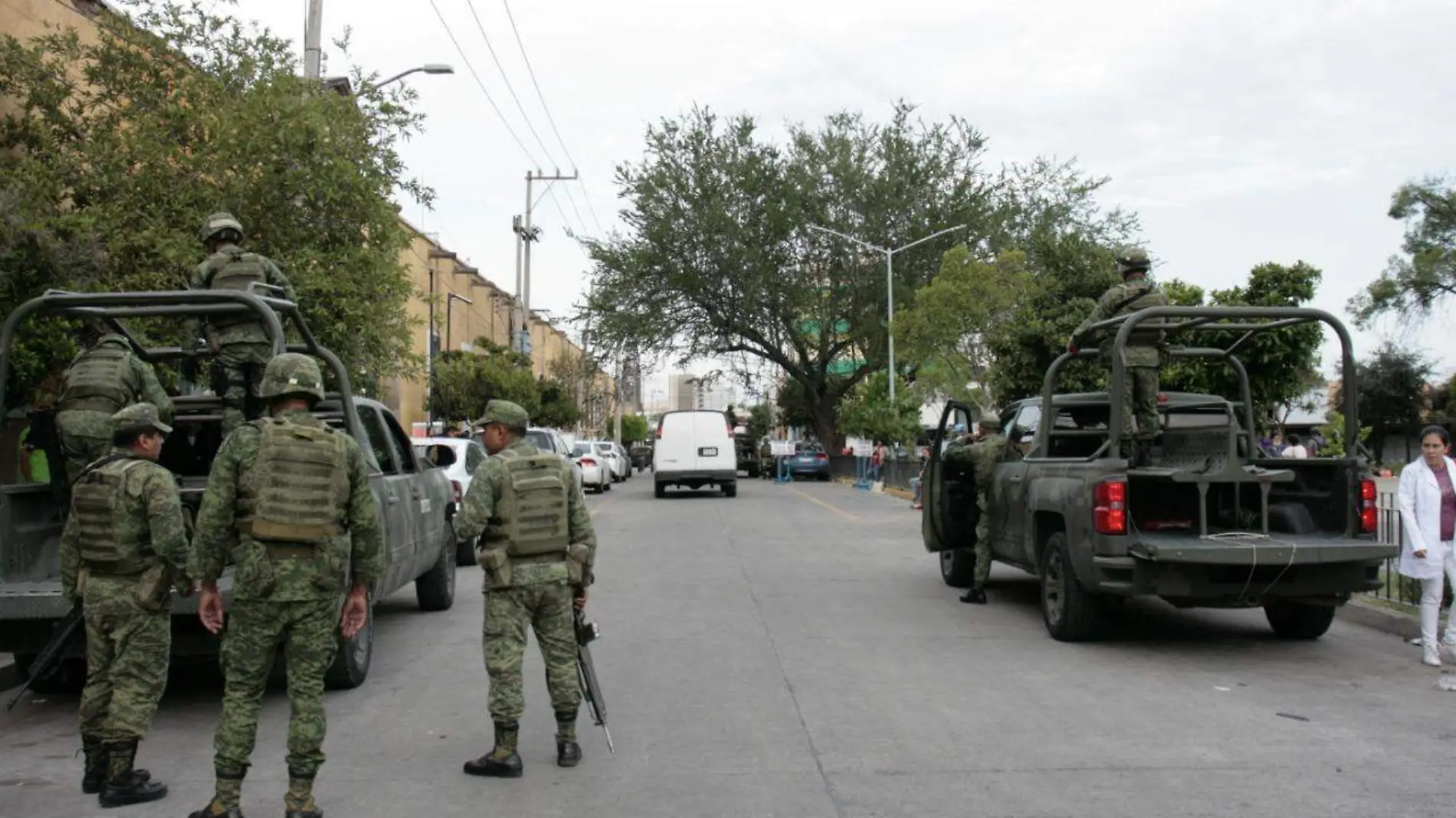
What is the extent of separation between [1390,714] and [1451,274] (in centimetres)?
5115

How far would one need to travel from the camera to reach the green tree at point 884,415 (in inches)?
1398

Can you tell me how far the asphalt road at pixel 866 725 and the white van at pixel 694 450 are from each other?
61.3 feet

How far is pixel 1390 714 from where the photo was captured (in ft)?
22.1

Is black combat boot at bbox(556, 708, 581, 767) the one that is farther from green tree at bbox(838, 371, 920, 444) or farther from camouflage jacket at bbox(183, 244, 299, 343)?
green tree at bbox(838, 371, 920, 444)

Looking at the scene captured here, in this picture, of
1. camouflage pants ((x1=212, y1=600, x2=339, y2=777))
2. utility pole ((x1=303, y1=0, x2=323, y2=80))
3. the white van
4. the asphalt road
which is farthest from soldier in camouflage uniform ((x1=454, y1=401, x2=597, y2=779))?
the white van

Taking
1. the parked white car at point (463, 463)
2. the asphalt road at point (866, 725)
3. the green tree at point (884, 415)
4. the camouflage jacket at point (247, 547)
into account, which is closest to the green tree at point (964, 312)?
the green tree at point (884, 415)

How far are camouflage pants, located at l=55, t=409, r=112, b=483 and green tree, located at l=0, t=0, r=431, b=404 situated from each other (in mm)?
5652

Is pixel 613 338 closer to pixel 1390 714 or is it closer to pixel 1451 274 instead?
pixel 1451 274

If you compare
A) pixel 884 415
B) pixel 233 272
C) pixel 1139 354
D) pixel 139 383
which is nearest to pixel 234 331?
pixel 233 272

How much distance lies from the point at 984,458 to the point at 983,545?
771 mm

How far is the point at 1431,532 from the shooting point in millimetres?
8086

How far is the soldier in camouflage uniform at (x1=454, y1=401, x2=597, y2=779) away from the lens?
18.5ft

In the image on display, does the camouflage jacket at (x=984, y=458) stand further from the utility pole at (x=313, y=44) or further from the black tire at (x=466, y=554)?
the utility pole at (x=313, y=44)

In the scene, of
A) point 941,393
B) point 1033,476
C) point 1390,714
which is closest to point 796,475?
point 941,393
